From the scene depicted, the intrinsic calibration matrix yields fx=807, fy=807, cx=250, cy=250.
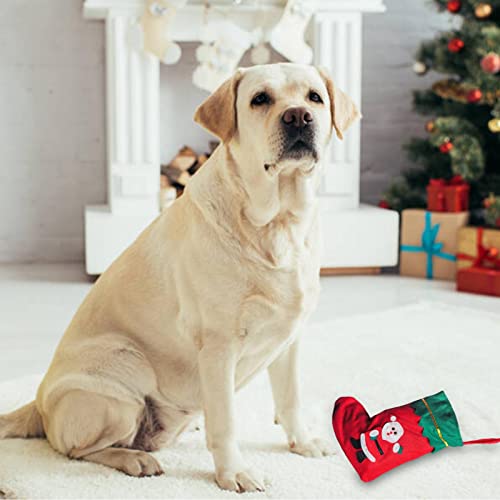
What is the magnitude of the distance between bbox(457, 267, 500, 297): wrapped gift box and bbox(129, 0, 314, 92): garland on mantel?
1.25 m

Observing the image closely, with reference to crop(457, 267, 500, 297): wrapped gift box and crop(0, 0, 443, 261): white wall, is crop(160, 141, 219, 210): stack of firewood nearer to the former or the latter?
crop(0, 0, 443, 261): white wall

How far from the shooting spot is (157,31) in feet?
12.2

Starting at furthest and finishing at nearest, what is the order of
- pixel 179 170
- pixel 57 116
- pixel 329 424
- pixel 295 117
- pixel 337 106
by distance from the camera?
pixel 57 116, pixel 179 170, pixel 329 424, pixel 337 106, pixel 295 117

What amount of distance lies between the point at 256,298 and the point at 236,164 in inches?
10.5

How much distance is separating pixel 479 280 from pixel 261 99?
227 centimetres

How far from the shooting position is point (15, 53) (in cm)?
422

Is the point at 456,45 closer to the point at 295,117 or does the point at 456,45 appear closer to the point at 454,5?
the point at 454,5

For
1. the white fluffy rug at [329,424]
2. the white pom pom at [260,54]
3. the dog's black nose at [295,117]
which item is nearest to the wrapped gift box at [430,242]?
the white fluffy rug at [329,424]

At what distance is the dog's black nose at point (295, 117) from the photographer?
147 centimetres

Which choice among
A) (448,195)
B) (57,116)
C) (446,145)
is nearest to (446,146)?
(446,145)

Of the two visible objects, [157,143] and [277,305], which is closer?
[277,305]

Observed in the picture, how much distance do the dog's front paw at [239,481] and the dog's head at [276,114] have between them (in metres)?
0.58

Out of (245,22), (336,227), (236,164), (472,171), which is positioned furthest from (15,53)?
(236,164)

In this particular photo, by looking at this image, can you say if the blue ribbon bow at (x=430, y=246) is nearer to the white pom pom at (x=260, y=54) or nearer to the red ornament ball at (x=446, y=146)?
the red ornament ball at (x=446, y=146)
